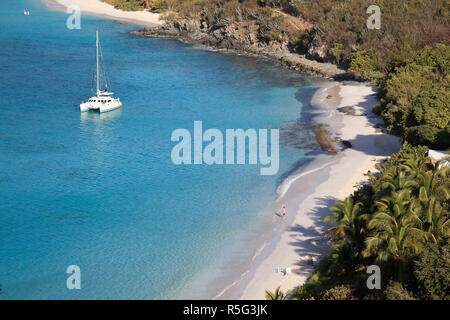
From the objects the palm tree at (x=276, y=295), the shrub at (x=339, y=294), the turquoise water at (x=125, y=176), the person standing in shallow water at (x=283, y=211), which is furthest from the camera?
the person standing in shallow water at (x=283, y=211)

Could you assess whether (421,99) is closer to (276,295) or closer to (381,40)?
(276,295)

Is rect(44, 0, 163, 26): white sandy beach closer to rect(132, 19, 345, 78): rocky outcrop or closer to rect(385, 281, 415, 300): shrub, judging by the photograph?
rect(132, 19, 345, 78): rocky outcrop

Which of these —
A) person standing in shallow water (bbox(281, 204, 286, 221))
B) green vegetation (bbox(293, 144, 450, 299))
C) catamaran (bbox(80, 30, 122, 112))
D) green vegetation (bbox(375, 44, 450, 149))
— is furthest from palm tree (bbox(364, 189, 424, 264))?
catamaran (bbox(80, 30, 122, 112))

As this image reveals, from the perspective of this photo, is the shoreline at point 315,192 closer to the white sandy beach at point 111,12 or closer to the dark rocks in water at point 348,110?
the dark rocks in water at point 348,110

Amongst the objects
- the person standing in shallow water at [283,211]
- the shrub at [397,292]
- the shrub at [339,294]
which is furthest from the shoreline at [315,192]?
the shrub at [397,292]

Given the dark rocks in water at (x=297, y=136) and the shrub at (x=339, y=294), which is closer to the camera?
the shrub at (x=339, y=294)

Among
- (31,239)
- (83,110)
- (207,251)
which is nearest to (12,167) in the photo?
(31,239)

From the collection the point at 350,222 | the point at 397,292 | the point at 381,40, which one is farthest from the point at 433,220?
the point at 381,40
